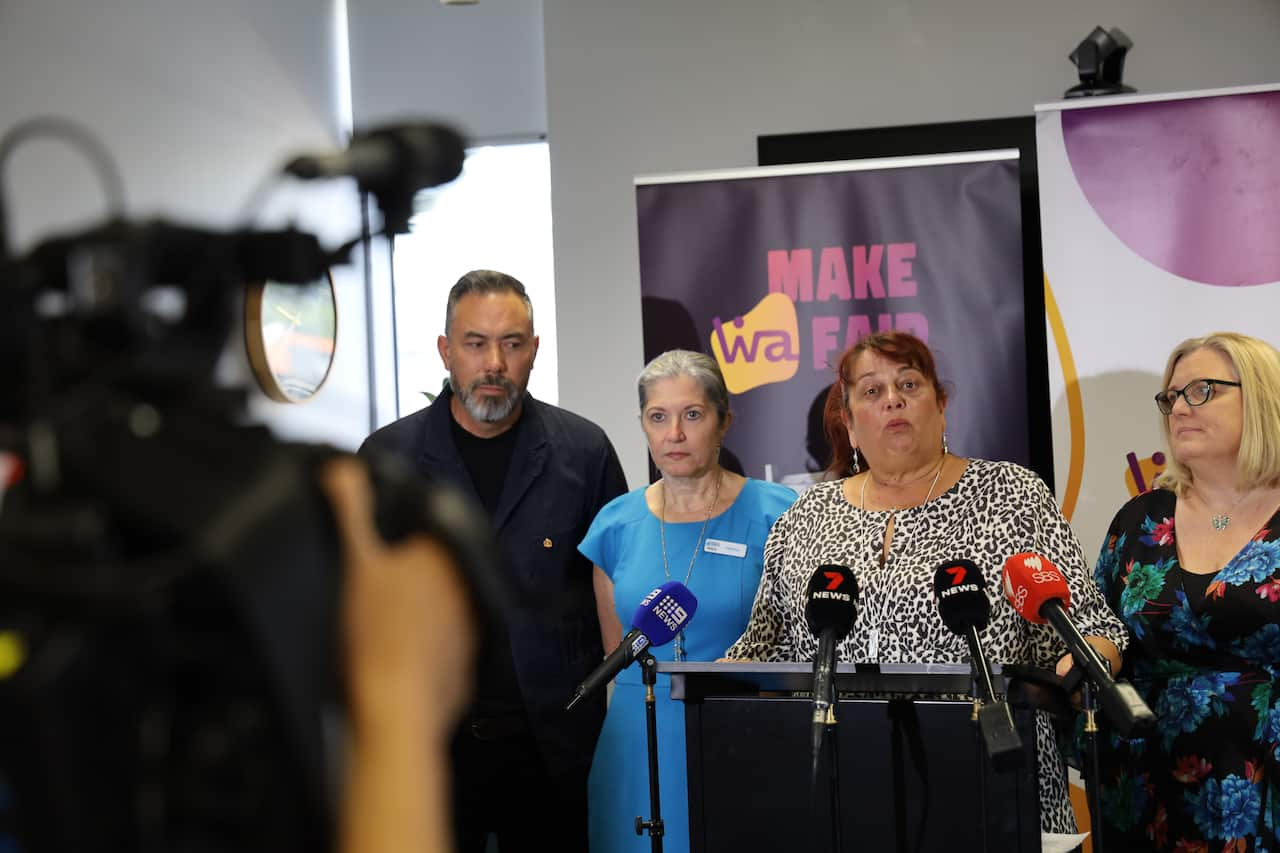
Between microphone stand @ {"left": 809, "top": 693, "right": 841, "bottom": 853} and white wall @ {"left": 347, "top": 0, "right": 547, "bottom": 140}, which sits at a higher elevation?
white wall @ {"left": 347, "top": 0, "right": 547, "bottom": 140}

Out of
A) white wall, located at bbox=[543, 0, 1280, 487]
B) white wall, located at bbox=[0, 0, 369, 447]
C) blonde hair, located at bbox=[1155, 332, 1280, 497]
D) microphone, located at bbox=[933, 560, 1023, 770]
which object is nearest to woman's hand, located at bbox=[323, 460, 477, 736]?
microphone, located at bbox=[933, 560, 1023, 770]

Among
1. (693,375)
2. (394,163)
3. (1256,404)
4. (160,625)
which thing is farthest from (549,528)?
(160,625)

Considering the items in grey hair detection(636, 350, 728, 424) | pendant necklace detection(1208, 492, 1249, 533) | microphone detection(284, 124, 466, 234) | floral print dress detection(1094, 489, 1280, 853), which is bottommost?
floral print dress detection(1094, 489, 1280, 853)

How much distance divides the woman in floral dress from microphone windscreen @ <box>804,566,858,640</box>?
3.92ft

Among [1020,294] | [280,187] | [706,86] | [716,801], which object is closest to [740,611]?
[716,801]

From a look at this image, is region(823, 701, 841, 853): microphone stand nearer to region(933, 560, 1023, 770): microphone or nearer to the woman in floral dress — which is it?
region(933, 560, 1023, 770): microphone

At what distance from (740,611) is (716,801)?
0.93 metres

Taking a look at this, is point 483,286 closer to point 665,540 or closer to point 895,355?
point 665,540

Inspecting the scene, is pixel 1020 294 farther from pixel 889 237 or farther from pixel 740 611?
pixel 740 611

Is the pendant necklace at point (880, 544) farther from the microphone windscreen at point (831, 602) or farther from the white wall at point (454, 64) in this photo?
the white wall at point (454, 64)

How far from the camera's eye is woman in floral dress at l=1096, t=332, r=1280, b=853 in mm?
2885

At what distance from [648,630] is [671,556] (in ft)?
2.46

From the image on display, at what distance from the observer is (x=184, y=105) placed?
14.9 feet

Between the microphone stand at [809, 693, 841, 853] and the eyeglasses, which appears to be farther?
the eyeglasses
